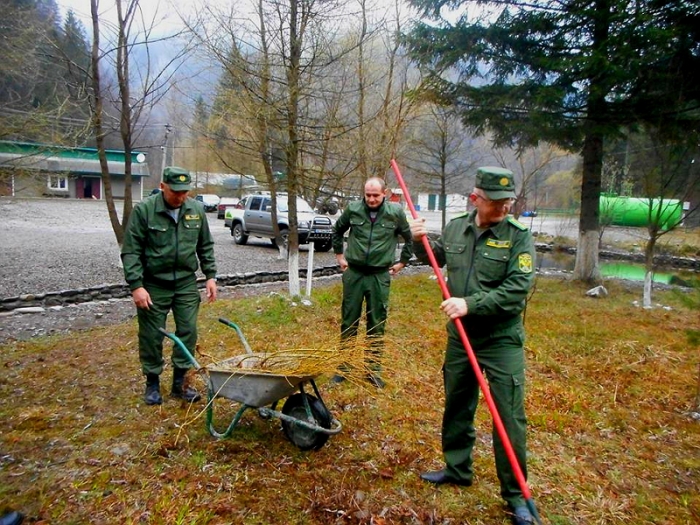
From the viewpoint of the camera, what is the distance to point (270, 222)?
17.2 metres

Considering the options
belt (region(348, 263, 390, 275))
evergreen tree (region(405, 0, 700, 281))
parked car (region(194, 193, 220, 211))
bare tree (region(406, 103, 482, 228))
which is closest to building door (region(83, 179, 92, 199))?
parked car (region(194, 193, 220, 211))

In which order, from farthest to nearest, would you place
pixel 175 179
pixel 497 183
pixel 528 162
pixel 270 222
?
1. pixel 528 162
2. pixel 270 222
3. pixel 175 179
4. pixel 497 183

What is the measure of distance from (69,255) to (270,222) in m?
5.97

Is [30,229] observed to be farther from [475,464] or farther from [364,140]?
[475,464]

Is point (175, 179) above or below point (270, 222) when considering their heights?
above

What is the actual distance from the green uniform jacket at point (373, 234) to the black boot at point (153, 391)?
189 cm

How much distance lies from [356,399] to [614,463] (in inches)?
77.4

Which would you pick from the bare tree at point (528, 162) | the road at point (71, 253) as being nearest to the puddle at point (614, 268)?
the road at point (71, 253)

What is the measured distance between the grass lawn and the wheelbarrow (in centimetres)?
12

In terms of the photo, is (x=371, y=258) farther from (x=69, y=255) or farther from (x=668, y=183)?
(x=69, y=255)

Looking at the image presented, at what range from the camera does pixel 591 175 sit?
10.9 metres

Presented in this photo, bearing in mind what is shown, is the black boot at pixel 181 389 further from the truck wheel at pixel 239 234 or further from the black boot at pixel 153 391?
the truck wheel at pixel 239 234

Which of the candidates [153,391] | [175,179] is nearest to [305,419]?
[153,391]

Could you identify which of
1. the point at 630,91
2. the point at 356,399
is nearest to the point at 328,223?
the point at 630,91
